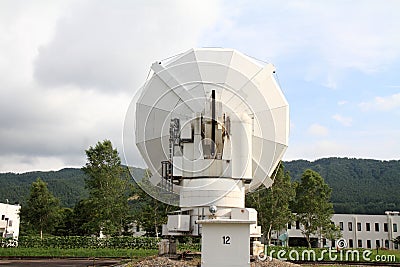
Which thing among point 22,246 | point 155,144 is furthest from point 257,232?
point 22,246

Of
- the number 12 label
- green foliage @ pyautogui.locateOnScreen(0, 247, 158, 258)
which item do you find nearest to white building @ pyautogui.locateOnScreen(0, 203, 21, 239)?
green foliage @ pyautogui.locateOnScreen(0, 247, 158, 258)

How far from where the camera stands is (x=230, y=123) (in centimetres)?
1769

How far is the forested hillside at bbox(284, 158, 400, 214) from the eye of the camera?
10344 cm

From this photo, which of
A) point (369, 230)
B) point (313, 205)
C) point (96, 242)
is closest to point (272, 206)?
point (313, 205)

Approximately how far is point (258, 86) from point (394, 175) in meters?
134

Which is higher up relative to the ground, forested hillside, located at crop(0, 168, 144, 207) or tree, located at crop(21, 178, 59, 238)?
forested hillside, located at crop(0, 168, 144, 207)

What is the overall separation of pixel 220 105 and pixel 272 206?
82.9 ft

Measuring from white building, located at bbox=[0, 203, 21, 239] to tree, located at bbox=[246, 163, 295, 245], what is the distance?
3232 cm

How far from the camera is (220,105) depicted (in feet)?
58.0

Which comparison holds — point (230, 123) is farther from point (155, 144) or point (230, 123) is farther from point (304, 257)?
point (304, 257)

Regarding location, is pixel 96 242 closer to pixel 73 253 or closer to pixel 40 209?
pixel 73 253

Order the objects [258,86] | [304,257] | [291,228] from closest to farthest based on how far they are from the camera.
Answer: [258,86] < [304,257] < [291,228]

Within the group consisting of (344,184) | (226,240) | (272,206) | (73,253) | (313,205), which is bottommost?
(73,253)

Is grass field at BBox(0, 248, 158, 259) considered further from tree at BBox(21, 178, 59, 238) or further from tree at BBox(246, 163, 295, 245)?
tree at BBox(21, 178, 59, 238)
